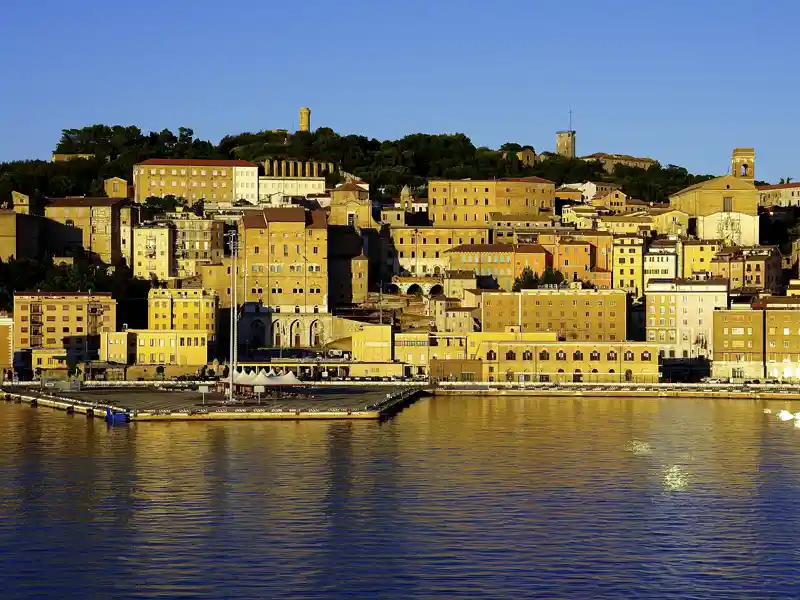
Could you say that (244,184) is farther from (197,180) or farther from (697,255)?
(697,255)

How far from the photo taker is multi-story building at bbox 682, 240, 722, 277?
69875 mm

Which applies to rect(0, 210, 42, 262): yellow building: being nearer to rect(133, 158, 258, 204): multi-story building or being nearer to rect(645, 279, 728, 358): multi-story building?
rect(133, 158, 258, 204): multi-story building

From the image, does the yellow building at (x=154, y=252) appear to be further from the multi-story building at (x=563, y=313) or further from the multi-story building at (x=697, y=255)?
the multi-story building at (x=697, y=255)

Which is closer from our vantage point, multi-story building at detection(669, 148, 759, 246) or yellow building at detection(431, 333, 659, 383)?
yellow building at detection(431, 333, 659, 383)

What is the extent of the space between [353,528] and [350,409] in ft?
65.5

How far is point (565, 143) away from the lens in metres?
105

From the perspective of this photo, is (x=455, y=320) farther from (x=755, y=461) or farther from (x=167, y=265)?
(x=755, y=461)

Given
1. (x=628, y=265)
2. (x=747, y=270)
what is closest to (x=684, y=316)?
(x=628, y=265)

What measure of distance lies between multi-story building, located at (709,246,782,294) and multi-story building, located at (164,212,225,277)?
22.0 metres

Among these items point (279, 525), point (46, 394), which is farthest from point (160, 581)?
point (46, 394)

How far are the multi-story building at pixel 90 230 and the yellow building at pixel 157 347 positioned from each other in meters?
10.5

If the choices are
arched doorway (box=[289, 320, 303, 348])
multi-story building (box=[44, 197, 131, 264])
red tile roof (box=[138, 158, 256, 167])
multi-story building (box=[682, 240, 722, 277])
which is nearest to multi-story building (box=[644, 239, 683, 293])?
multi-story building (box=[682, 240, 722, 277])

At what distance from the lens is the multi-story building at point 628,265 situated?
69.0 m

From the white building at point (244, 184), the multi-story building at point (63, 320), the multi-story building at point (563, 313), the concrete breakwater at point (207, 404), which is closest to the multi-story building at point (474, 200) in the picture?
the white building at point (244, 184)
